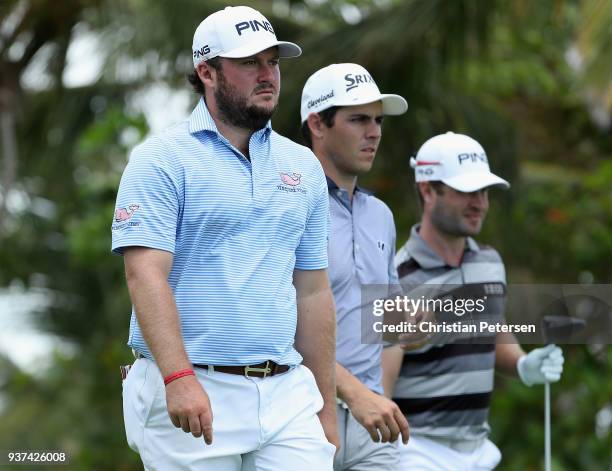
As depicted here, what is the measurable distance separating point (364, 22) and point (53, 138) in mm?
4982

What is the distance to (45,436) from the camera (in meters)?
19.2

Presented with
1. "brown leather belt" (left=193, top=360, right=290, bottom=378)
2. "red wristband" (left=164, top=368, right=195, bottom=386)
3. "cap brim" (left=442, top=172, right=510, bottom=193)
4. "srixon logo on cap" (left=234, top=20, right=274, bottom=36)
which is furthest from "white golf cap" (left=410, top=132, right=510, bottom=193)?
"red wristband" (left=164, top=368, right=195, bottom=386)

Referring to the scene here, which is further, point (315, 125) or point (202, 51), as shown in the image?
point (315, 125)

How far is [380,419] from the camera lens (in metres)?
5.42

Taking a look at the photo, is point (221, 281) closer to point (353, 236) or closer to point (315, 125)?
point (353, 236)

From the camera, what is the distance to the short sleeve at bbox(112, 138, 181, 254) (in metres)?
4.68

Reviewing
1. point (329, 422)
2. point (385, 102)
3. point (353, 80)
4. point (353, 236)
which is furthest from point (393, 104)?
point (329, 422)

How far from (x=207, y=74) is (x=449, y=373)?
199cm

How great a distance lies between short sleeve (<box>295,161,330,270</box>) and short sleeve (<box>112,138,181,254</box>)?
0.57 meters

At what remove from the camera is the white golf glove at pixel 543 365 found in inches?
261

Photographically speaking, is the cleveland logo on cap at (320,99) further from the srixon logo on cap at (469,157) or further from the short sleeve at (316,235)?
the short sleeve at (316,235)

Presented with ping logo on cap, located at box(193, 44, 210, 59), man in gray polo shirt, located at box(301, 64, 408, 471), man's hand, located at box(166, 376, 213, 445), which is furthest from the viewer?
man in gray polo shirt, located at box(301, 64, 408, 471)

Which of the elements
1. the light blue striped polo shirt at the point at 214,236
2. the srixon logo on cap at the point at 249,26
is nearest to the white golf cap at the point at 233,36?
the srixon logo on cap at the point at 249,26

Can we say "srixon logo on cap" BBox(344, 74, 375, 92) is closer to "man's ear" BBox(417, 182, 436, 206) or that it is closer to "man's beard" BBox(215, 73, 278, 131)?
"man's ear" BBox(417, 182, 436, 206)
